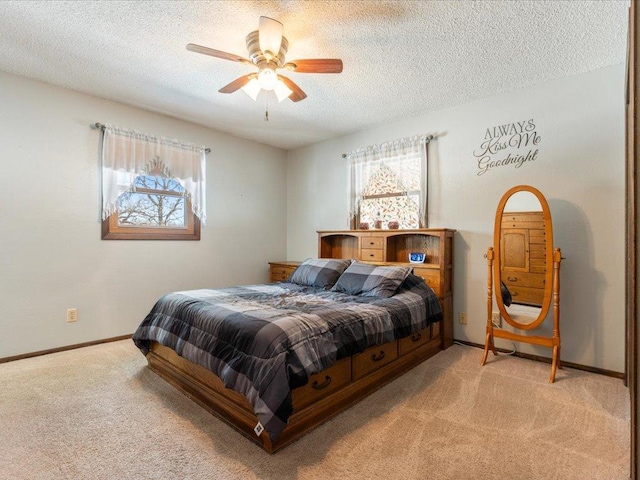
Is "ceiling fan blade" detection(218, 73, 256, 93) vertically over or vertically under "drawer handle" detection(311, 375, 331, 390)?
over

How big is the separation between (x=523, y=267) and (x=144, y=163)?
396 centimetres

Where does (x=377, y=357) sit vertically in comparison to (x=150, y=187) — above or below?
below

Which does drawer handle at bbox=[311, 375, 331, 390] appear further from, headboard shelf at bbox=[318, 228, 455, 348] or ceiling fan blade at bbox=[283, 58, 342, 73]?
ceiling fan blade at bbox=[283, 58, 342, 73]

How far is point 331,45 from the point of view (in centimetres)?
244

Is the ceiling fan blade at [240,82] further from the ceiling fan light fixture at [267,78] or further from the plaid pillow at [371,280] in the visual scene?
the plaid pillow at [371,280]

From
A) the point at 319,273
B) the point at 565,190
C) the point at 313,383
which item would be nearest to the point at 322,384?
the point at 313,383

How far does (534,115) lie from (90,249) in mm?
4551

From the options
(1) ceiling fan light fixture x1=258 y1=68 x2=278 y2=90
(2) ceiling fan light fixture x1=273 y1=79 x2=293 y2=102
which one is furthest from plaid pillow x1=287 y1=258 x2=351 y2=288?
(1) ceiling fan light fixture x1=258 y1=68 x2=278 y2=90

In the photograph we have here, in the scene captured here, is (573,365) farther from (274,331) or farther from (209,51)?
(209,51)

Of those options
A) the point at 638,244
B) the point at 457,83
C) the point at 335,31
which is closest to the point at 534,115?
the point at 457,83

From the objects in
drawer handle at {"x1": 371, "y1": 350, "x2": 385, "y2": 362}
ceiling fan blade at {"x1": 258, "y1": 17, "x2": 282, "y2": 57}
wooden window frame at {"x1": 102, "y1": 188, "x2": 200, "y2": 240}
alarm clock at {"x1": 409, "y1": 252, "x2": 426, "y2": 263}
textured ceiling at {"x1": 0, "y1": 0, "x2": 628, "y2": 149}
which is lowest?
drawer handle at {"x1": 371, "y1": 350, "x2": 385, "y2": 362}

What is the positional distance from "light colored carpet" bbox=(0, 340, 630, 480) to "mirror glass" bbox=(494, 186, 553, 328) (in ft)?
1.81

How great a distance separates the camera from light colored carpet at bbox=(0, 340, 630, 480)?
1.53m

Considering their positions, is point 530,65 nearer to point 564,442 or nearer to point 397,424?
point 564,442
